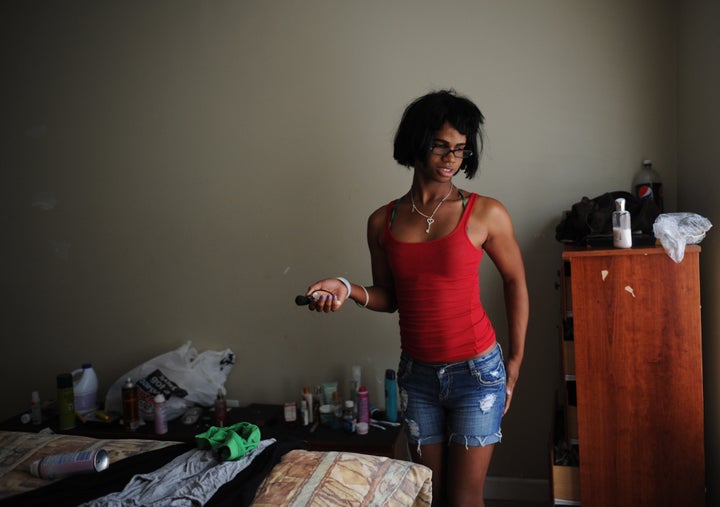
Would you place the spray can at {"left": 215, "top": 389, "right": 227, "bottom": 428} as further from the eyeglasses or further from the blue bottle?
the eyeglasses

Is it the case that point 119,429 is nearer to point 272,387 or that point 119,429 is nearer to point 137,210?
point 272,387

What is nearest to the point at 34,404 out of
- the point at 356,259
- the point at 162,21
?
the point at 356,259

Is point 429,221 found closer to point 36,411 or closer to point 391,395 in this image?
point 391,395

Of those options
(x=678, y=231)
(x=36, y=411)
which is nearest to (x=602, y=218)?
(x=678, y=231)

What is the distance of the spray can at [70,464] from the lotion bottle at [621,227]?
1.57 m

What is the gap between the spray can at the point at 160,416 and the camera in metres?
2.33

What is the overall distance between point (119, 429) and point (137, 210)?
97 cm

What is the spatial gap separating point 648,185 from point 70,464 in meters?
2.00

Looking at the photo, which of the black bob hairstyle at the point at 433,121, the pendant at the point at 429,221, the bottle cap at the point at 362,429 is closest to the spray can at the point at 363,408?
the bottle cap at the point at 362,429

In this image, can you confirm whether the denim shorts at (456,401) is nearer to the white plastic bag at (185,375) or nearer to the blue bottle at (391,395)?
the blue bottle at (391,395)

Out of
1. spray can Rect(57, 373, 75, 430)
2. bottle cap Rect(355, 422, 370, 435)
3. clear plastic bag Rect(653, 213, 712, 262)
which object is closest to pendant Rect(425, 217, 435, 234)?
clear plastic bag Rect(653, 213, 712, 262)

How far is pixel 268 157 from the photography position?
2.49 meters

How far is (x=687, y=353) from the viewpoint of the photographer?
1729 mm

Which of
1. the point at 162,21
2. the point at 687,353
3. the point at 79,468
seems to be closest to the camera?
the point at 79,468
